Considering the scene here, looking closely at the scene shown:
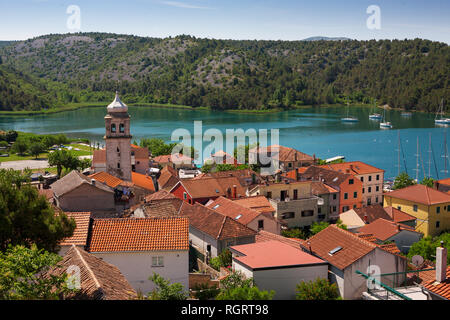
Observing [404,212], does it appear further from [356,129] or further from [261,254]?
[356,129]

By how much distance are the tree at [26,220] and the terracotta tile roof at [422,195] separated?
1893cm

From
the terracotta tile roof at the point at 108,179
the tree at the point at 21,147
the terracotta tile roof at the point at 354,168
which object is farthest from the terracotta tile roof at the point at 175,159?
the tree at the point at 21,147

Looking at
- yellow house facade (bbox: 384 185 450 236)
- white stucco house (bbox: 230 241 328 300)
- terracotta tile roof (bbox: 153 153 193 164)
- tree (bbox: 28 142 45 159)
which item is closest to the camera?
white stucco house (bbox: 230 241 328 300)

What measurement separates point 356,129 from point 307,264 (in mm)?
66111

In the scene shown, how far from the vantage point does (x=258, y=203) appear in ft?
65.8

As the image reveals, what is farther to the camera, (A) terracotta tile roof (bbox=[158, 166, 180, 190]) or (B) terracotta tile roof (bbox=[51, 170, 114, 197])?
(A) terracotta tile roof (bbox=[158, 166, 180, 190])

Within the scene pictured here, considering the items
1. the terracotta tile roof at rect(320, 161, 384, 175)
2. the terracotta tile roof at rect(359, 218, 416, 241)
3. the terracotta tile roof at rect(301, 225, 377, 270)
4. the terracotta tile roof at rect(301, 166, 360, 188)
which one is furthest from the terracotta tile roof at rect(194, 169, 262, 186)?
the terracotta tile roof at rect(301, 225, 377, 270)

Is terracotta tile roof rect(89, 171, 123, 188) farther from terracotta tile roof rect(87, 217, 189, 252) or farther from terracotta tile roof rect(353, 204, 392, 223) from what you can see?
terracotta tile roof rect(87, 217, 189, 252)

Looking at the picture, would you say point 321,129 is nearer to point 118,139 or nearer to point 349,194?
point 349,194

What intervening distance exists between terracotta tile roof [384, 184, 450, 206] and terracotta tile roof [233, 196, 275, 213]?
296 inches

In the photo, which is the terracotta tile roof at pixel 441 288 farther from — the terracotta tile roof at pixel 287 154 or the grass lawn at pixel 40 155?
the grass lawn at pixel 40 155

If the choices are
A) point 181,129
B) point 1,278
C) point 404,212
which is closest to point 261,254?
point 1,278

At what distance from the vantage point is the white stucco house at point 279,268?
367 inches

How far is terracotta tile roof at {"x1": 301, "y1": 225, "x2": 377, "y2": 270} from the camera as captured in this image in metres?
10.5
